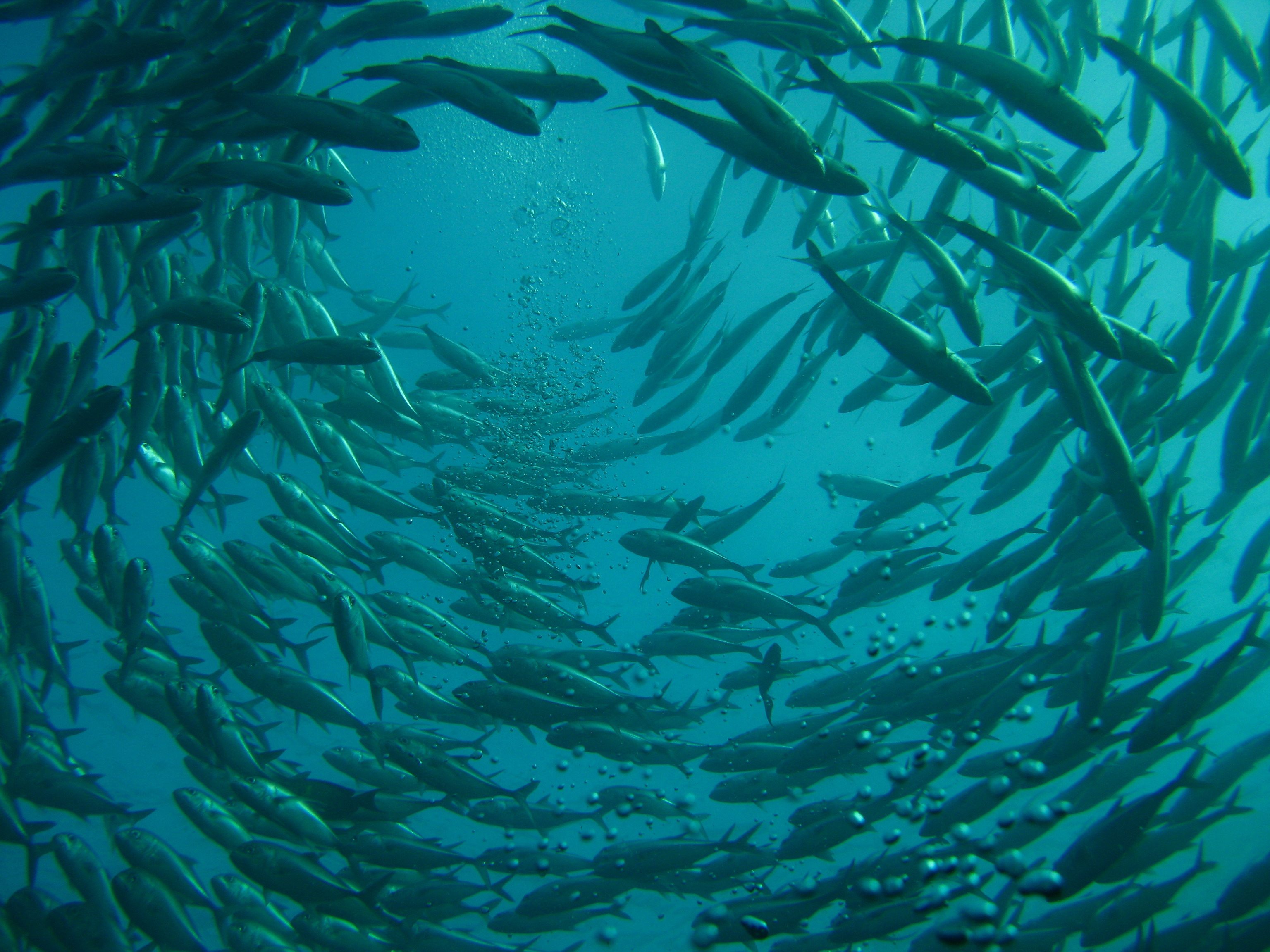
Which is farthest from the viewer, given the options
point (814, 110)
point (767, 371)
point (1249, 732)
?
point (1249, 732)

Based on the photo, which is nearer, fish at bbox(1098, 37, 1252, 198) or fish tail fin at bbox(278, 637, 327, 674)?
fish at bbox(1098, 37, 1252, 198)

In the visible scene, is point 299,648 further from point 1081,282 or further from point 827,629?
point 1081,282

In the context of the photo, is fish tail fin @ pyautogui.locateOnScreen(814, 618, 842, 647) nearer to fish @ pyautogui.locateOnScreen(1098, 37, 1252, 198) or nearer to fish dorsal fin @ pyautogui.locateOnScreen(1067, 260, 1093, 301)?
fish dorsal fin @ pyautogui.locateOnScreen(1067, 260, 1093, 301)

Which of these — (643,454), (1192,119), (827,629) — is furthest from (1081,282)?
(643,454)

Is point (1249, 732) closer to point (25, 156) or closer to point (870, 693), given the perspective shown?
point (870, 693)

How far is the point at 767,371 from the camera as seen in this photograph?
186 inches

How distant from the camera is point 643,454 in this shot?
264 inches

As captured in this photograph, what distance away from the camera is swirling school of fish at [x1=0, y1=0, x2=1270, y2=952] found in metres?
3.17

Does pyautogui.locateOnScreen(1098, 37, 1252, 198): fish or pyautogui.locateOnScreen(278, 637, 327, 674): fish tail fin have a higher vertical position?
pyautogui.locateOnScreen(1098, 37, 1252, 198): fish

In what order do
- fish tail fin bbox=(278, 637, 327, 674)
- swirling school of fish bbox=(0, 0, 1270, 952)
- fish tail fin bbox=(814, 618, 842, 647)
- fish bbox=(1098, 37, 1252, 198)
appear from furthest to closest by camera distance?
1. fish tail fin bbox=(814, 618, 842, 647)
2. fish tail fin bbox=(278, 637, 327, 674)
3. swirling school of fish bbox=(0, 0, 1270, 952)
4. fish bbox=(1098, 37, 1252, 198)

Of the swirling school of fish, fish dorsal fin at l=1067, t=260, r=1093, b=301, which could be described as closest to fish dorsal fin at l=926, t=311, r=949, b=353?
the swirling school of fish

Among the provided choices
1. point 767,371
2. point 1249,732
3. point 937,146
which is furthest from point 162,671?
point 1249,732

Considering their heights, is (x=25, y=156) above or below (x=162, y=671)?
above

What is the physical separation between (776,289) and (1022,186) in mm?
6604
